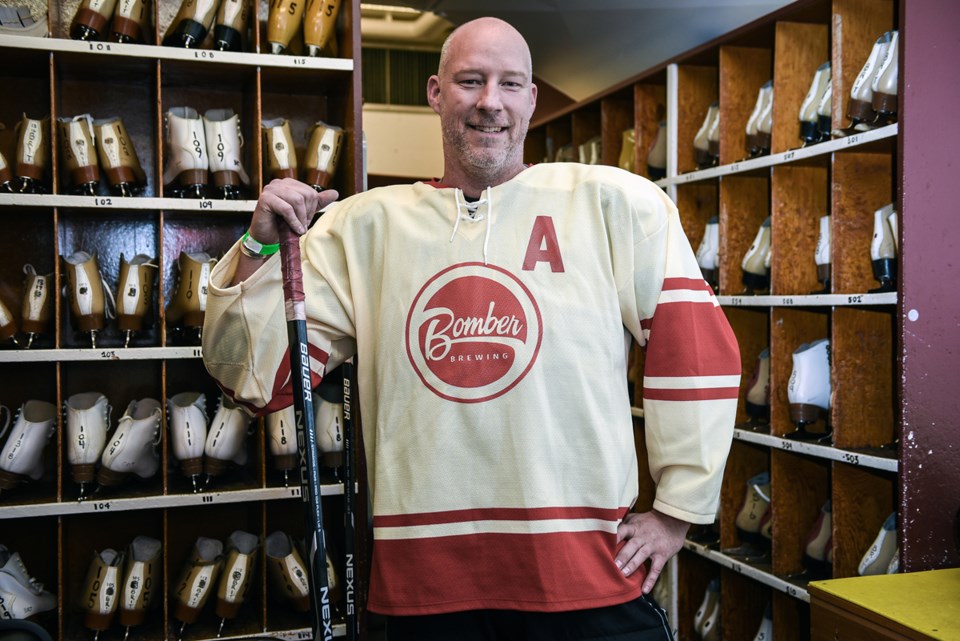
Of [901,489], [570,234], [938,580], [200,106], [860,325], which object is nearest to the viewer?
[570,234]

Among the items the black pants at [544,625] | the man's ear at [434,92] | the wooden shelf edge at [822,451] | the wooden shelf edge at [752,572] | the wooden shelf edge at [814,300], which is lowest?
the wooden shelf edge at [752,572]

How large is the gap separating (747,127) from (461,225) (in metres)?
1.99

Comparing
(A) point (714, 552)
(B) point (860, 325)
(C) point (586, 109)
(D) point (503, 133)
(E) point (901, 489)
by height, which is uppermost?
(C) point (586, 109)

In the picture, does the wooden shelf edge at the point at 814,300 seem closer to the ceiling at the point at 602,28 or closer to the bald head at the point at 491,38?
the bald head at the point at 491,38

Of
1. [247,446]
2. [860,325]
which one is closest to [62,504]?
[247,446]

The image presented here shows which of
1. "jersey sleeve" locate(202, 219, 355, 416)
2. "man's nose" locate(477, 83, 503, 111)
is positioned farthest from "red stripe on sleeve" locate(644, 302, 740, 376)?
"jersey sleeve" locate(202, 219, 355, 416)

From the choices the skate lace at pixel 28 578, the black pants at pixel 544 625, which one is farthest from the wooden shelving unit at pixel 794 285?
the skate lace at pixel 28 578

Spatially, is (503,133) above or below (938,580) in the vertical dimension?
above

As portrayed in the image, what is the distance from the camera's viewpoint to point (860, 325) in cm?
277

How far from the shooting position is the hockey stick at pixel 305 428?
1419mm

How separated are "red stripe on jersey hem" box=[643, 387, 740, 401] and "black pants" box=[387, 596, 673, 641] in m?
0.35

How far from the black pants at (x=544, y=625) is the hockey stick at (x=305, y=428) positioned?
0.51 feet

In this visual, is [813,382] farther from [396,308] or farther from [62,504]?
[62,504]

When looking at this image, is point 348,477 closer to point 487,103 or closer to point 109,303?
point 487,103
